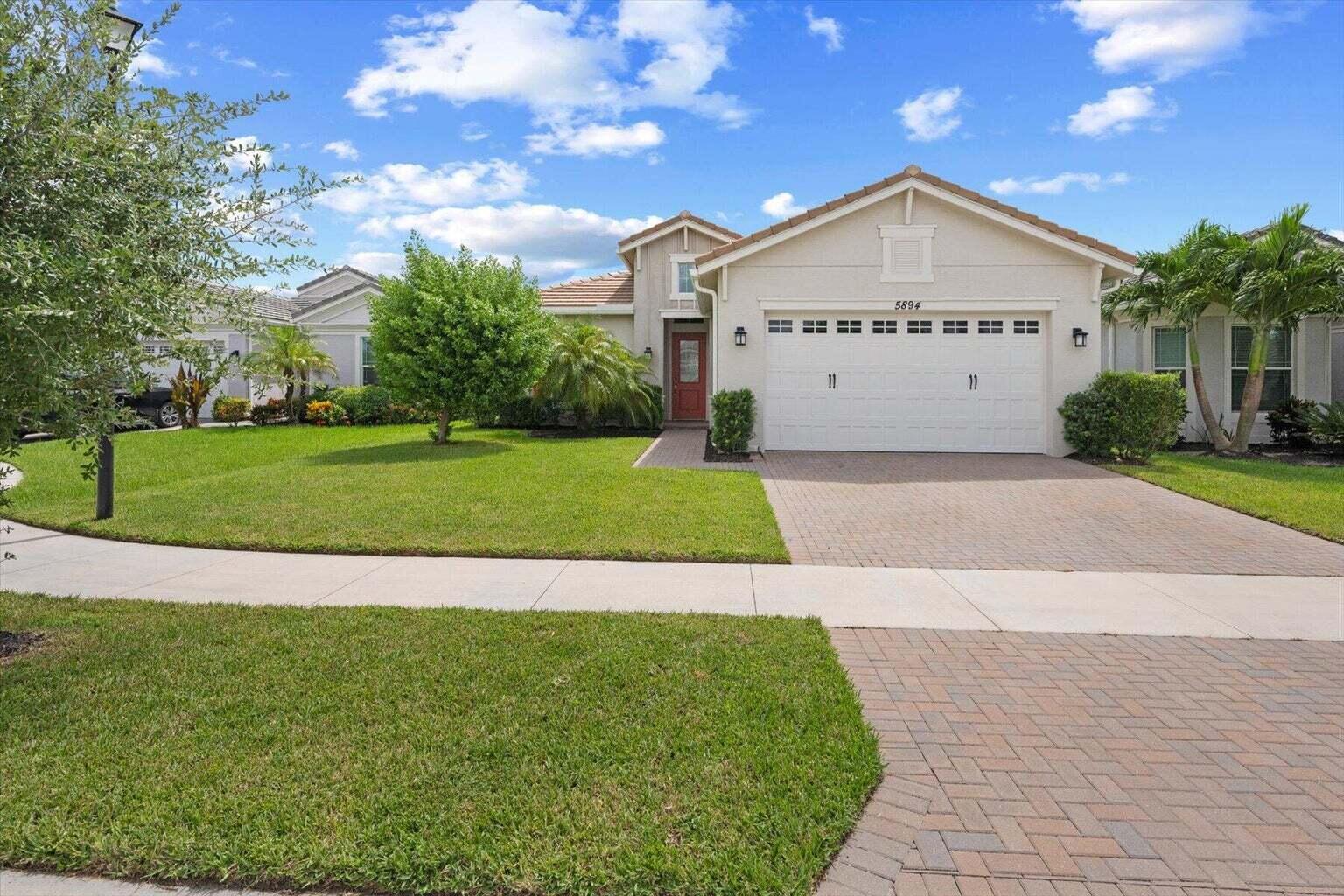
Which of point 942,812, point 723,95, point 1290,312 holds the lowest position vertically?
point 942,812

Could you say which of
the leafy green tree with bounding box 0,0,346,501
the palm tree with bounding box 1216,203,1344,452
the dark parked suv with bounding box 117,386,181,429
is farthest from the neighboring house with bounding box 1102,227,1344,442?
the dark parked suv with bounding box 117,386,181,429

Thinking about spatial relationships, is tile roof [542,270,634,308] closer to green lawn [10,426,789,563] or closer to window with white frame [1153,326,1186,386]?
green lawn [10,426,789,563]

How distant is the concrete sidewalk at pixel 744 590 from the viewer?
529 centimetres

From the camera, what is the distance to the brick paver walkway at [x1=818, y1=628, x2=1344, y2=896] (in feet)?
8.46

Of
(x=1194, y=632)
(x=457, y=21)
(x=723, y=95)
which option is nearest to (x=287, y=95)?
(x=457, y=21)

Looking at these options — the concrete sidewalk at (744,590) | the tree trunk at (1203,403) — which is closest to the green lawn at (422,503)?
the concrete sidewalk at (744,590)

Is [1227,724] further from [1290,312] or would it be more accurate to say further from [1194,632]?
[1290,312]

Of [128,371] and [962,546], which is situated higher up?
[128,371]

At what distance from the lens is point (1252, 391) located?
1417cm

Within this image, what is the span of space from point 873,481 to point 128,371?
9.30 m

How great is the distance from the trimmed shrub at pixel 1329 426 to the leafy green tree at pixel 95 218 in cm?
1751

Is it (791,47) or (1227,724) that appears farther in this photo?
(791,47)

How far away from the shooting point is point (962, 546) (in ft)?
24.4

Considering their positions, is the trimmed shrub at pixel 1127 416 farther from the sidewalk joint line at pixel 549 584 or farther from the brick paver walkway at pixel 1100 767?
the sidewalk joint line at pixel 549 584
